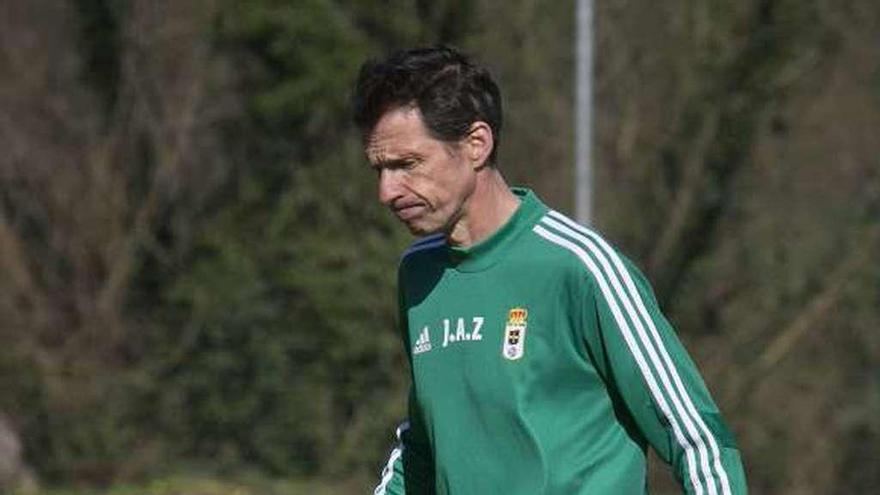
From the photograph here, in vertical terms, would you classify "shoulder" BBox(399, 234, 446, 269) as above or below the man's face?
below

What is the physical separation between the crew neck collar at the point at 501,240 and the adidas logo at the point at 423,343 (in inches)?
6.3

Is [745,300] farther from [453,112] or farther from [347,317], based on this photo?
[453,112]

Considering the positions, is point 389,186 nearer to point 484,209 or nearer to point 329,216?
point 484,209

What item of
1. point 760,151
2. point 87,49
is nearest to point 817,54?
point 760,151

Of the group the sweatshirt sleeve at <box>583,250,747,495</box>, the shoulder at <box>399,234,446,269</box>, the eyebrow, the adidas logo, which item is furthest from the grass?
the sweatshirt sleeve at <box>583,250,747,495</box>

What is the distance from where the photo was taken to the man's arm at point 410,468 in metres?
4.55

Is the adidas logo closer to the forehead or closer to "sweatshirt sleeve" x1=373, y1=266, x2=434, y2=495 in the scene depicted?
"sweatshirt sleeve" x1=373, y1=266, x2=434, y2=495

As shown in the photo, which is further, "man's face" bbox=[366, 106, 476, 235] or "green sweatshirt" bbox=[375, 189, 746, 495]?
"man's face" bbox=[366, 106, 476, 235]

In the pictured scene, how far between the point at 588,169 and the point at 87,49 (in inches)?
133

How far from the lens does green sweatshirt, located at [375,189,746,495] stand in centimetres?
401

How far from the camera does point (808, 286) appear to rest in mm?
12688

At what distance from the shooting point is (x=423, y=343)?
435cm

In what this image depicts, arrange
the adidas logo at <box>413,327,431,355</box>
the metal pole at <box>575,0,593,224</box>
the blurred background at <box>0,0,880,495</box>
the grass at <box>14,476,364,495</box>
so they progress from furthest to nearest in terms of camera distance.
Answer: the blurred background at <box>0,0,880,495</box>, the metal pole at <box>575,0,593,224</box>, the grass at <box>14,476,364,495</box>, the adidas logo at <box>413,327,431,355</box>

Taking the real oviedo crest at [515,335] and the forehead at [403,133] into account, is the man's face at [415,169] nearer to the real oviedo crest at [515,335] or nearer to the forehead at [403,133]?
the forehead at [403,133]
